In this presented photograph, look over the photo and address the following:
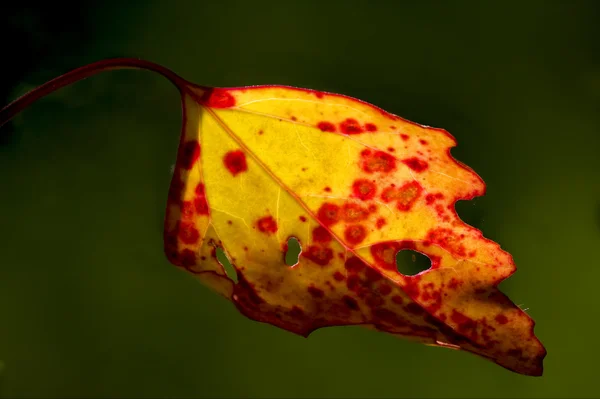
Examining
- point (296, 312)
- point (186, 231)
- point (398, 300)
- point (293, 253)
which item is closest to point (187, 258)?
point (186, 231)

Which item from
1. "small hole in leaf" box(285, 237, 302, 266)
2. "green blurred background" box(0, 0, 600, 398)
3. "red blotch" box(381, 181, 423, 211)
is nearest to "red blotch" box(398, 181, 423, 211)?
"red blotch" box(381, 181, 423, 211)

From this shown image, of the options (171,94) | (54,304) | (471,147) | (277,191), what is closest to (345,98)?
(277,191)

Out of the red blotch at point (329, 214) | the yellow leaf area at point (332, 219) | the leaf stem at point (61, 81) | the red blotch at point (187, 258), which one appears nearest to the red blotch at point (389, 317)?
the yellow leaf area at point (332, 219)

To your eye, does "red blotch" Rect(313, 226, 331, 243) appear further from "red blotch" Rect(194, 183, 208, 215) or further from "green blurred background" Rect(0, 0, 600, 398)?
"green blurred background" Rect(0, 0, 600, 398)

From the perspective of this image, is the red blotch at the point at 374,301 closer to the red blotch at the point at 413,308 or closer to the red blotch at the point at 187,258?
the red blotch at the point at 413,308

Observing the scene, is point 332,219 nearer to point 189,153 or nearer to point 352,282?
point 352,282

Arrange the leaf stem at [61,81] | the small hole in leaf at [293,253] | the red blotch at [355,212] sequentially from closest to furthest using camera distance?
the leaf stem at [61,81]
the red blotch at [355,212]
the small hole in leaf at [293,253]
